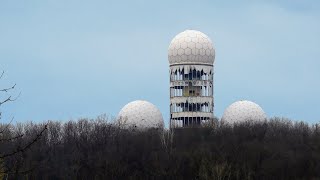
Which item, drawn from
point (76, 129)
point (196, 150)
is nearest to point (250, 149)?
point (196, 150)

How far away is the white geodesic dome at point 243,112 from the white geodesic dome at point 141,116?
6926mm

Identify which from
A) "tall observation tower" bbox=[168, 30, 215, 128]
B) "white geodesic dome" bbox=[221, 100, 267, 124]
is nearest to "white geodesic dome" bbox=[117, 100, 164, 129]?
"tall observation tower" bbox=[168, 30, 215, 128]

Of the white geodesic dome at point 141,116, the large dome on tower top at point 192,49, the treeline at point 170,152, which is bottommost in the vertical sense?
the treeline at point 170,152

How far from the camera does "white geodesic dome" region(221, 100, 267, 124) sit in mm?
78812

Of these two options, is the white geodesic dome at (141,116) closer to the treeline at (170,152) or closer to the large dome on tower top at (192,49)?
the treeline at (170,152)

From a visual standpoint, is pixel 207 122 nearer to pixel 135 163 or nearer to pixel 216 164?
pixel 135 163

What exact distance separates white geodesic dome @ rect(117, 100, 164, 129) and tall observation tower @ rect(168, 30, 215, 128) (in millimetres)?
1828

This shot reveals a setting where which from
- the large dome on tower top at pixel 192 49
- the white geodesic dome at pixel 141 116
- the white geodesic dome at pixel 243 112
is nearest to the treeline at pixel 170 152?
the white geodesic dome at pixel 243 112

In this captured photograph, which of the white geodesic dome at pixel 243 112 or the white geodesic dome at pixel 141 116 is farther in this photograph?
the white geodesic dome at pixel 141 116

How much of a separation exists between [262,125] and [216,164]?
21245mm

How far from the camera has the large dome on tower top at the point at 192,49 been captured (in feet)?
262

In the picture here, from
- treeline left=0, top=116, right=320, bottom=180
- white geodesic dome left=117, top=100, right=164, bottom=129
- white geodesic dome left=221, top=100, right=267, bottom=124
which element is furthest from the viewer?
white geodesic dome left=117, top=100, right=164, bottom=129

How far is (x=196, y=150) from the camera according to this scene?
64.6 m

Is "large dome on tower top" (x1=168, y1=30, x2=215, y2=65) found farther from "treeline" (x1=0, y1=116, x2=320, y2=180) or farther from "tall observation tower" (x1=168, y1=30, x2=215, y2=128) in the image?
"treeline" (x1=0, y1=116, x2=320, y2=180)
